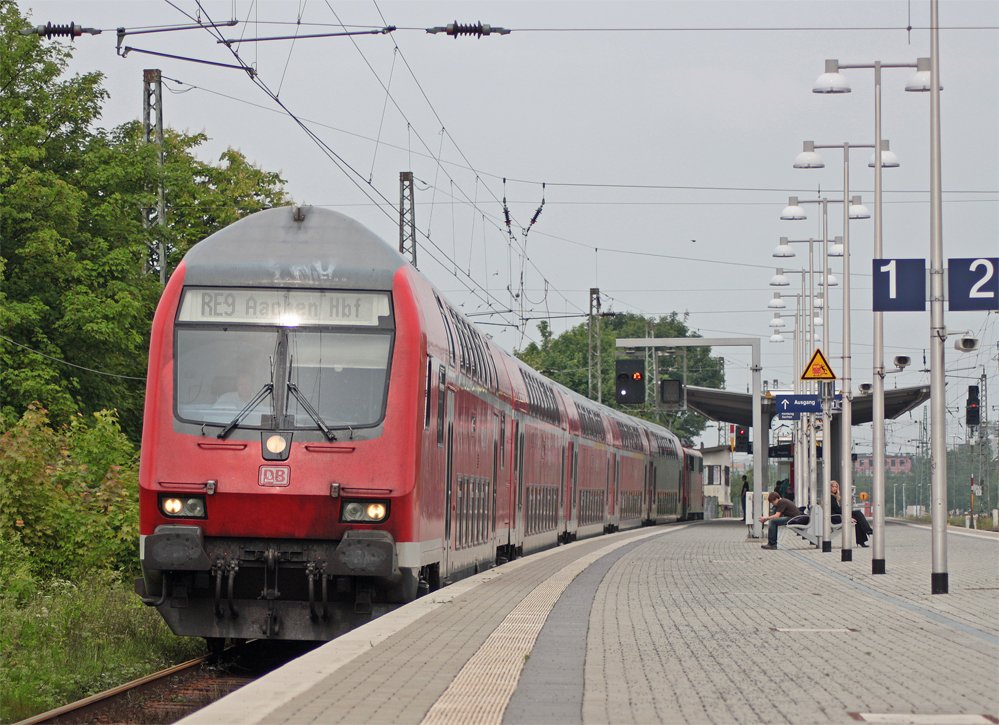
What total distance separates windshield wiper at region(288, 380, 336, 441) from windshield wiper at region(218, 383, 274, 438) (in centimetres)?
18

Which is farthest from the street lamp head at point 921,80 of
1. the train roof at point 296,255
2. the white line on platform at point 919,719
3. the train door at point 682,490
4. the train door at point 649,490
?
the train door at point 682,490

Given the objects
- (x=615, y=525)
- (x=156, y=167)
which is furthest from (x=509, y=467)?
(x=615, y=525)

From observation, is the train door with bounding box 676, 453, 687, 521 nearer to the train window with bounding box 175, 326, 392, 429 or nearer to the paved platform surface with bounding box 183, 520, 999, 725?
the paved platform surface with bounding box 183, 520, 999, 725

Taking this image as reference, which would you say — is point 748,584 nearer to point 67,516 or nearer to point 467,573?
point 467,573

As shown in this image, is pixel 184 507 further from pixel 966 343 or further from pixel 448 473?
pixel 966 343

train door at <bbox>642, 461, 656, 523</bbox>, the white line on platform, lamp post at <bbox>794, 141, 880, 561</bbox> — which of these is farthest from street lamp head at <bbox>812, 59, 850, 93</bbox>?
train door at <bbox>642, 461, 656, 523</bbox>

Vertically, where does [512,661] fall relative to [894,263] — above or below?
below

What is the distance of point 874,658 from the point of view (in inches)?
444

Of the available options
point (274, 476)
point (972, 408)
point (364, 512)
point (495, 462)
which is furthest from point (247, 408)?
point (972, 408)

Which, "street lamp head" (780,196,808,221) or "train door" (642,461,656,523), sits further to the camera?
"train door" (642,461,656,523)

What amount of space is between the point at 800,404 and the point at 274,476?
69.8 ft

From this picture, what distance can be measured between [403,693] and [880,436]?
17.1m

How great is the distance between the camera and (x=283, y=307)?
1426 cm

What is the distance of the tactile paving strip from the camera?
8.32 m
